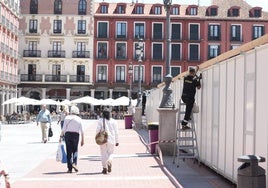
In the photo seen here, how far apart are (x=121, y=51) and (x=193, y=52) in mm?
9490

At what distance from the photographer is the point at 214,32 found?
67.8m

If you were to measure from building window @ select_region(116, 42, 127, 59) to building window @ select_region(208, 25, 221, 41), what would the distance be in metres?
11.4

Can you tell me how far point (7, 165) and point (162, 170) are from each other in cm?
426

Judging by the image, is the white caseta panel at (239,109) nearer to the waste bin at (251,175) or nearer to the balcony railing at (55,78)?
the waste bin at (251,175)

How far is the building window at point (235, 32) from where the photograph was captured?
222ft

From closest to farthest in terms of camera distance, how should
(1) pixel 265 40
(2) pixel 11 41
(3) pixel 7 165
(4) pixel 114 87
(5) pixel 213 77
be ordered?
(1) pixel 265 40
(5) pixel 213 77
(3) pixel 7 165
(2) pixel 11 41
(4) pixel 114 87

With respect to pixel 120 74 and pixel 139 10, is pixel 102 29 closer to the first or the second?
pixel 139 10

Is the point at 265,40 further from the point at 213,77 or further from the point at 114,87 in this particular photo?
the point at 114,87

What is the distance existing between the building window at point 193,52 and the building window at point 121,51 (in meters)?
8.62

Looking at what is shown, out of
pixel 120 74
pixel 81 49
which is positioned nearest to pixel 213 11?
pixel 120 74

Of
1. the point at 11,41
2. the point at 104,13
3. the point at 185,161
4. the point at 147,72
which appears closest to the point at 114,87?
the point at 147,72

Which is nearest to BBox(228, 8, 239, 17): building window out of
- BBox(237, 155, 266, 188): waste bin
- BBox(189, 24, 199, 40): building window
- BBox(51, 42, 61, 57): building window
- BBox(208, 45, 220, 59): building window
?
BBox(189, 24, 199, 40): building window

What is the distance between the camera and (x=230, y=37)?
6744 centimetres

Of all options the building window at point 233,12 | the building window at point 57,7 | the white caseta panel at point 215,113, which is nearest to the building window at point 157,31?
the building window at point 233,12
